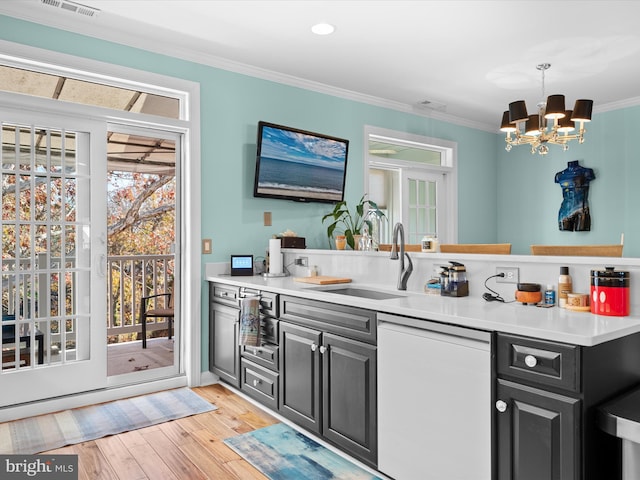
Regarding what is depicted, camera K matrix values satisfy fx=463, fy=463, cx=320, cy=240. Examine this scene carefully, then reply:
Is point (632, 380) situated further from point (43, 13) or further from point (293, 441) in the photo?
point (43, 13)

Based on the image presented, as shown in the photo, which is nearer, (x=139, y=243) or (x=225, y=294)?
(x=225, y=294)

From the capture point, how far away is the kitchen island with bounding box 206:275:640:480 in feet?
4.97

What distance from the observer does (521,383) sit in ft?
5.41

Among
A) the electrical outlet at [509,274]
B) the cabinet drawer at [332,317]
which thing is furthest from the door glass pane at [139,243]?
the electrical outlet at [509,274]

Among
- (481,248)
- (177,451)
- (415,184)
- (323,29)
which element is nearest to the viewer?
(177,451)

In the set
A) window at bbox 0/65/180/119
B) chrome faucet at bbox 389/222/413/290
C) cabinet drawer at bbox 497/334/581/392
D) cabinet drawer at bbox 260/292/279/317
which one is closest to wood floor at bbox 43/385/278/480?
cabinet drawer at bbox 260/292/279/317

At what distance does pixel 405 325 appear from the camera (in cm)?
205

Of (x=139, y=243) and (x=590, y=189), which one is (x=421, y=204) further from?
(x=139, y=243)

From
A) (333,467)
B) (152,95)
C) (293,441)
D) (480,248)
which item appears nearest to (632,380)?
(480,248)

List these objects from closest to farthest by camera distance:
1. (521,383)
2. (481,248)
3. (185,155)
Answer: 1. (521,383)
2. (481,248)
3. (185,155)

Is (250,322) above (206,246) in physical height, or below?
below

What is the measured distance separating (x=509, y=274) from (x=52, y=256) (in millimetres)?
2889

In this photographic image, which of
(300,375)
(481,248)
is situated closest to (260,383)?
(300,375)

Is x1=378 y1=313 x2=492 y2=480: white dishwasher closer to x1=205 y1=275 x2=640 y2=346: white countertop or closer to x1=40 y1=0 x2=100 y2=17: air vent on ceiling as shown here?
x1=205 y1=275 x2=640 y2=346: white countertop
